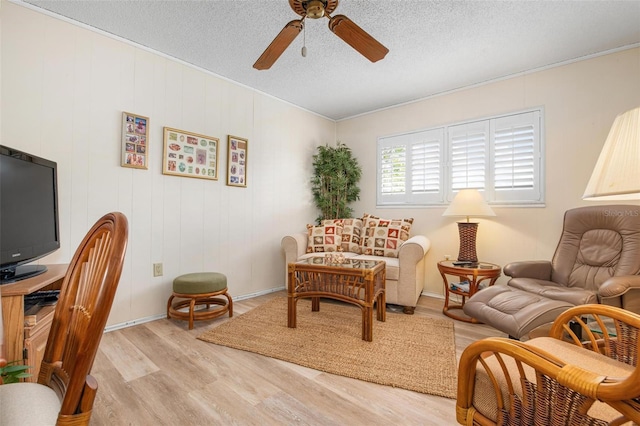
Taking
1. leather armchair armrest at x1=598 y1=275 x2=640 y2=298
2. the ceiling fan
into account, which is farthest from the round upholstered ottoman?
leather armchair armrest at x1=598 y1=275 x2=640 y2=298

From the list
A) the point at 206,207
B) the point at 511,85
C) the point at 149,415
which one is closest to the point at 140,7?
the point at 206,207

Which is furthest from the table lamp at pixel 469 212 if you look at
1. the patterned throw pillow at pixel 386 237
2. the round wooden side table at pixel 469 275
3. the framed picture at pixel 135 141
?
the framed picture at pixel 135 141

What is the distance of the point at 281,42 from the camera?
1.92 m

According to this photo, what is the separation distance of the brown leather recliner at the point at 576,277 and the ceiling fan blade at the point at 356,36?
74.0 inches

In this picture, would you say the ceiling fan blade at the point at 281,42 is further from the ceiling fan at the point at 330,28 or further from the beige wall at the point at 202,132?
the beige wall at the point at 202,132

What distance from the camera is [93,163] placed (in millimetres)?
2418

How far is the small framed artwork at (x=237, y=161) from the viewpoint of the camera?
3.35 meters

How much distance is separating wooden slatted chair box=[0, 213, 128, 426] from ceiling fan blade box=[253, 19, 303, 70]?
5.19 ft

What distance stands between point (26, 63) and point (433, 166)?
3.96 meters

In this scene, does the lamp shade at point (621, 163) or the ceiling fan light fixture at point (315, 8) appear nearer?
the lamp shade at point (621, 163)

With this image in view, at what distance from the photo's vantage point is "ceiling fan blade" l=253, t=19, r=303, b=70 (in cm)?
179

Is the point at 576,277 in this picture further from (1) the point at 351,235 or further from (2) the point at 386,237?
(1) the point at 351,235

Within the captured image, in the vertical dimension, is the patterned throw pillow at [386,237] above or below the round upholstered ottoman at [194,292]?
above

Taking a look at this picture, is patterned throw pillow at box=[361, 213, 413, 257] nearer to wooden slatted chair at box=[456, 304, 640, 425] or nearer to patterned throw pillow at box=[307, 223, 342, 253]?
patterned throw pillow at box=[307, 223, 342, 253]
